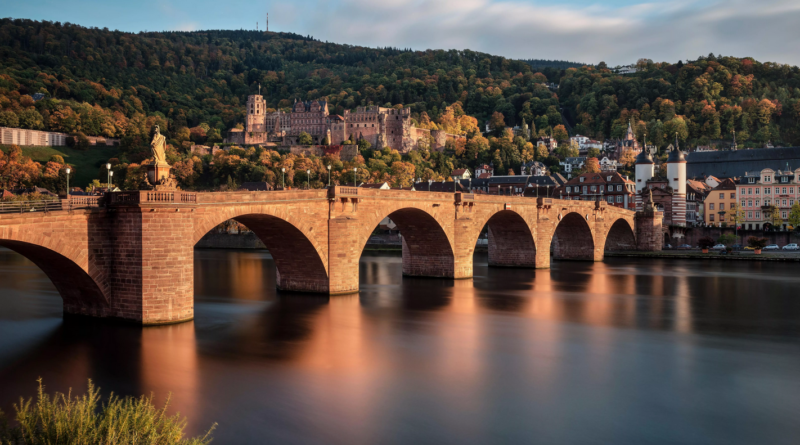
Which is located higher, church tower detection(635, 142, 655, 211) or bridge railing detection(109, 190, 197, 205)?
church tower detection(635, 142, 655, 211)

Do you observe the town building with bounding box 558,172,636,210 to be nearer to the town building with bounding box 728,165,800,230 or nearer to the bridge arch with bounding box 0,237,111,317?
the town building with bounding box 728,165,800,230

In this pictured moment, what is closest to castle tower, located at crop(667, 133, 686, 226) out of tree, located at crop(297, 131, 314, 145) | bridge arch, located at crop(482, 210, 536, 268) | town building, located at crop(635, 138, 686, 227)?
town building, located at crop(635, 138, 686, 227)

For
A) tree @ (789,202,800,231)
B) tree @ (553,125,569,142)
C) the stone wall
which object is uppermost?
tree @ (553,125,569,142)

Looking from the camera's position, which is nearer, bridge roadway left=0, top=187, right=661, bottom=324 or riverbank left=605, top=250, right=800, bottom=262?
bridge roadway left=0, top=187, right=661, bottom=324

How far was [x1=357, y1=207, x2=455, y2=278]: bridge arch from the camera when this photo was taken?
35.3m

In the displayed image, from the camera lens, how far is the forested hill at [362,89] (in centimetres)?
12075

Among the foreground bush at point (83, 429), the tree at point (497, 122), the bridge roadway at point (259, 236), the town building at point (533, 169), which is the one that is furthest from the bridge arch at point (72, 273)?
the tree at point (497, 122)

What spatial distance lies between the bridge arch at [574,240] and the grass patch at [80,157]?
6859cm

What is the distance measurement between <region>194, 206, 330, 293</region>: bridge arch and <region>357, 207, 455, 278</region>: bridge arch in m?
6.79

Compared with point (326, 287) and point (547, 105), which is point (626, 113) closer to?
point (547, 105)

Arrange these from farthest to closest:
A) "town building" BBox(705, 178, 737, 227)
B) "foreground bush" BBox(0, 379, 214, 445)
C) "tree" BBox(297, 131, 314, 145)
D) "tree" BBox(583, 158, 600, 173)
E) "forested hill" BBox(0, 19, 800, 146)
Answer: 1. "tree" BBox(297, 131, 314, 145)
2. "forested hill" BBox(0, 19, 800, 146)
3. "tree" BBox(583, 158, 600, 173)
4. "town building" BBox(705, 178, 737, 227)
5. "foreground bush" BBox(0, 379, 214, 445)

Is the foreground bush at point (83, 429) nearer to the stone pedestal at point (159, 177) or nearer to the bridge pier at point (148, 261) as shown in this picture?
the bridge pier at point (148, 261)

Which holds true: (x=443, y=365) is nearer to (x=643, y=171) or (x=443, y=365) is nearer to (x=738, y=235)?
(x=738, y=235)

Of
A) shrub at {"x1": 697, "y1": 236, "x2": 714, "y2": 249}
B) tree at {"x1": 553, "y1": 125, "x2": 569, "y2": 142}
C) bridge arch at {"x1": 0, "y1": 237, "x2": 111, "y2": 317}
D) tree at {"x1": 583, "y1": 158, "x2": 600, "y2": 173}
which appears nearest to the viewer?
bridge arch at {"x1": 0, "y1": 237, "x2": 111, "y2": 317}
